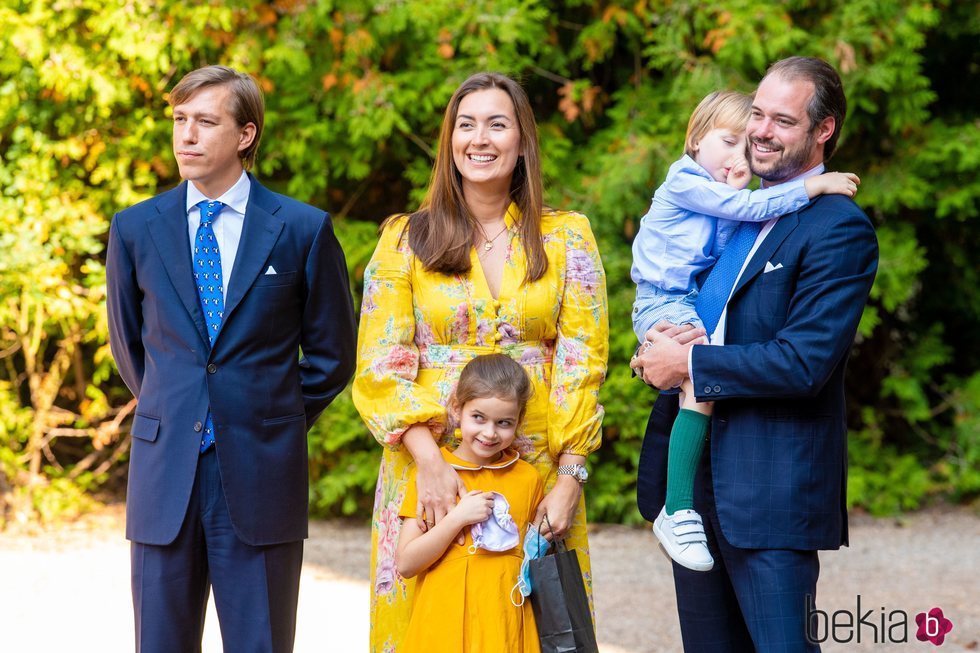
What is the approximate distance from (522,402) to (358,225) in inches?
184

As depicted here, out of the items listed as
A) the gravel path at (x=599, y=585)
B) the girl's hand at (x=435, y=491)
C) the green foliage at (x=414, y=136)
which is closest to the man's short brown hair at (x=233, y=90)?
the girl's hand at (x=435, y=491)

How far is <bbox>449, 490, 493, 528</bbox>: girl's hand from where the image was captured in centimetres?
300

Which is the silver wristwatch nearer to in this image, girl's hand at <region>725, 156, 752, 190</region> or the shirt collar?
girl's hand at <region>725, 156, 752, 190</region>

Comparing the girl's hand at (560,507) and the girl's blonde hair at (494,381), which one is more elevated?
the girl's blonde hair at (494,381)

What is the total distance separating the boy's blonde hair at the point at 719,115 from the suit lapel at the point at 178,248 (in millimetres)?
1425

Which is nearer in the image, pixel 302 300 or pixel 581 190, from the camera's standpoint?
pixel 302 300

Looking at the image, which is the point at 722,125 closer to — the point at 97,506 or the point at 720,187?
the point at 720,187

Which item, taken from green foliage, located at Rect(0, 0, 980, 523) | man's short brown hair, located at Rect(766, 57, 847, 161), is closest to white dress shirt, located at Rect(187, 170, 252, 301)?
man's short brown hair, located at Rect(766, 57, 847, 161)

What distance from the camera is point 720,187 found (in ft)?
9.82

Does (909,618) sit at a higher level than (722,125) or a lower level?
lower

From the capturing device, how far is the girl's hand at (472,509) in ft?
9.85

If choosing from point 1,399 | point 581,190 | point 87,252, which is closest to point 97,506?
point 1,399

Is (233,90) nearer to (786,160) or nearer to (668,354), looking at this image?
(668,354)

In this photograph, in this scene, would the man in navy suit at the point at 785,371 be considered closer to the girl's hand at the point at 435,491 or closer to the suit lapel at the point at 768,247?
the suit lapel at the point at 768,247
